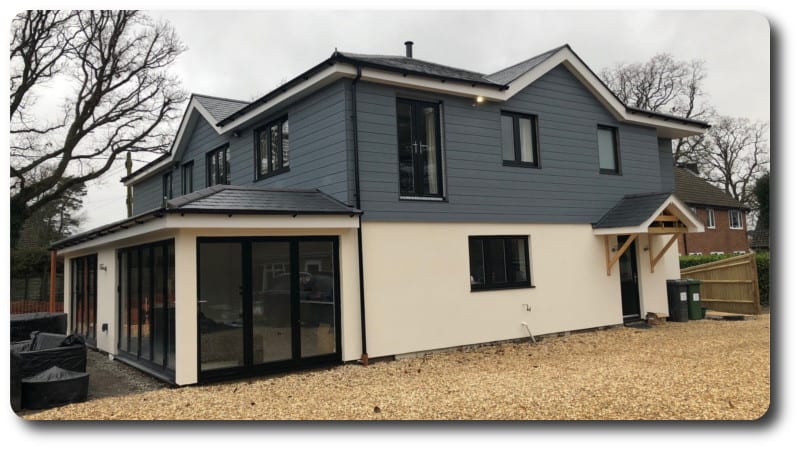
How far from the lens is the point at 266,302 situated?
25.8 ft

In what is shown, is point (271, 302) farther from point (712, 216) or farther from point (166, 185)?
point (712, 216)

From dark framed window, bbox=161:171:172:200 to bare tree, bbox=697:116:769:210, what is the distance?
50.0 ft

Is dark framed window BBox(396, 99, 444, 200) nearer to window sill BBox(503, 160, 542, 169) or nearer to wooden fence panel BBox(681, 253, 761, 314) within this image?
window sill BBox(503, 160, 542, 169)

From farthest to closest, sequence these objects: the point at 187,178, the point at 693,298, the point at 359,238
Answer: the point at 187,178 → the point at 693,298 → the point at 359,238

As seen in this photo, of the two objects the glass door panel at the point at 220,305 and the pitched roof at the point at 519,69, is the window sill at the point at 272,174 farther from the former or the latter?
the pitched roof at the point at 519,69

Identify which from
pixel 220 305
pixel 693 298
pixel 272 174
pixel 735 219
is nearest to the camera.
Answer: pixel 220 305

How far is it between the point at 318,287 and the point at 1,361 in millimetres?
3913

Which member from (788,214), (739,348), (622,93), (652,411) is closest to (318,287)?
(652,411)

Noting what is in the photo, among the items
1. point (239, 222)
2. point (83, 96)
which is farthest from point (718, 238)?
point (83, 96)

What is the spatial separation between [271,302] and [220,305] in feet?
2.33

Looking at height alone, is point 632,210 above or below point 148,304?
above

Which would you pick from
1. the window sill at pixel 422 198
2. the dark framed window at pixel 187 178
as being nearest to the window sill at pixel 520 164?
the window sill at pixel 422 198

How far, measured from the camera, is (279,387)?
718 centimetres

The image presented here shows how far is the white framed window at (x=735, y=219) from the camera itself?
2867cm
